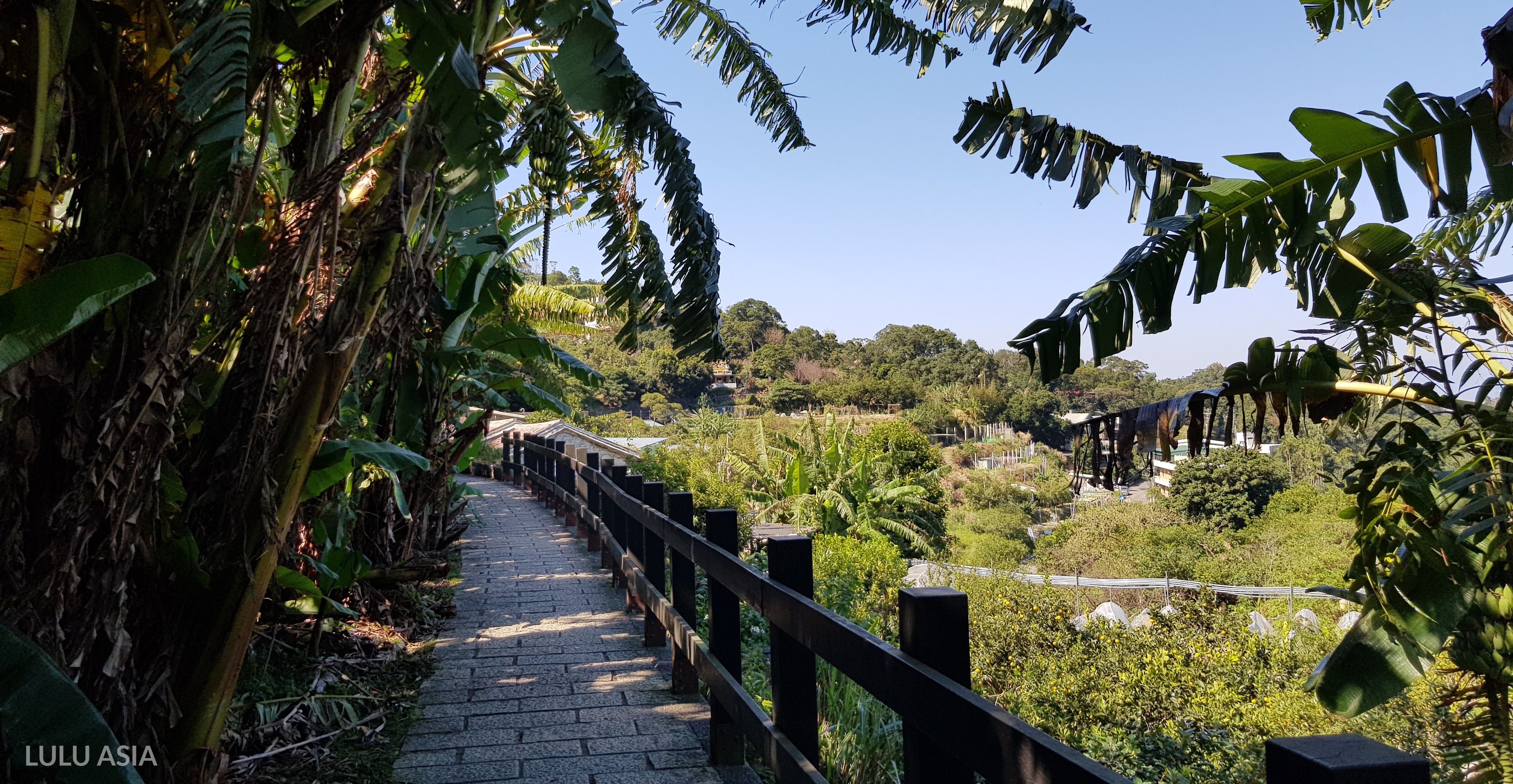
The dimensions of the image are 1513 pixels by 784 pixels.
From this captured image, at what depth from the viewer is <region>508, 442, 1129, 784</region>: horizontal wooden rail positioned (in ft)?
4.39

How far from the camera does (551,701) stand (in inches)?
156

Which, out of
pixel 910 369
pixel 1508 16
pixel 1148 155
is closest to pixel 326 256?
pixel 1508 16

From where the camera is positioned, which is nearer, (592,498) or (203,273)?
(203,273)

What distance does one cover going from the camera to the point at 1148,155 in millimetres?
5648

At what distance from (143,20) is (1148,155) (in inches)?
208

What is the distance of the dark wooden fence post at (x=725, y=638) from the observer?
3.22 metres

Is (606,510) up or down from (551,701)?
up

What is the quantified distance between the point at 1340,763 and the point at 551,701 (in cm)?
359

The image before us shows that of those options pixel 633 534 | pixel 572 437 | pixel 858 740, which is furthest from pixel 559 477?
pixel 858 740

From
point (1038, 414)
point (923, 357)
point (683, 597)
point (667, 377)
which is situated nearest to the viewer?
point (683, 597)

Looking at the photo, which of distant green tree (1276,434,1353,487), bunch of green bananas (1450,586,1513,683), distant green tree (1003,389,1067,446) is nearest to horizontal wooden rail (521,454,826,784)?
bunch of green bananas (1450,586,1513,683)

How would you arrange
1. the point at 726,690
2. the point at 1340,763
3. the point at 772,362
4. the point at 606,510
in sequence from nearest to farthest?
the point at 1340,763, the point at 726,690, the point at 606,510, the point at 772,362

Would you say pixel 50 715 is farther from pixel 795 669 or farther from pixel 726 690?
pixel 726 690

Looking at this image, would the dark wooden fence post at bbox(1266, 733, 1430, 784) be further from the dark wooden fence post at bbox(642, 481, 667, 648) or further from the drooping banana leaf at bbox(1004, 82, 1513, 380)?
the dark wooden fence post at bbox(642, 481, 667, 648)
